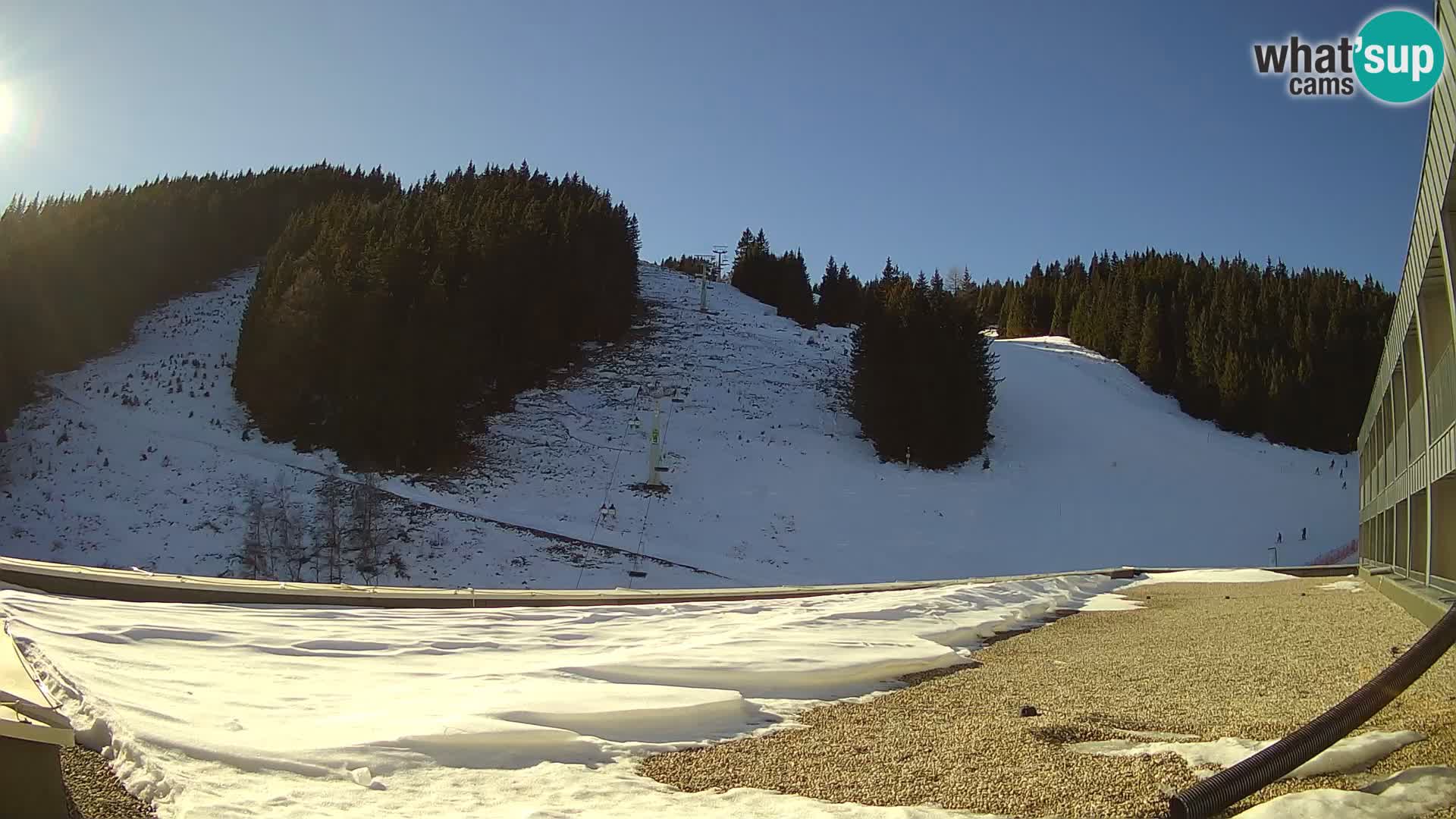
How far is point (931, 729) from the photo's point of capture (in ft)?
16.3

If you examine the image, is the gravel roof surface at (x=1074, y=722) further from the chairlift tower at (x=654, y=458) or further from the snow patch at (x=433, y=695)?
the chairlift tower at (x=654, y=458)

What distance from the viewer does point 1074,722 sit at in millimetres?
4867

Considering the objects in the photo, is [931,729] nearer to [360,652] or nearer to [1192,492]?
[360,652]

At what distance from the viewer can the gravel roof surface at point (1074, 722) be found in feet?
12.3

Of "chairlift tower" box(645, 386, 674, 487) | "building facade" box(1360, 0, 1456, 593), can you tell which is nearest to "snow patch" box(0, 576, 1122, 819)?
"building facade" box(1360, 0, 1456, 593)

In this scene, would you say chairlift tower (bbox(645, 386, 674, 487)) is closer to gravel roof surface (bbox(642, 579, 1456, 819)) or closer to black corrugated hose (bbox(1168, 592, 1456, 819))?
gravel roof surface (bbox(642, 579, 1456, 819))

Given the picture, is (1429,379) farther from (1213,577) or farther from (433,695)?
(1213,577)

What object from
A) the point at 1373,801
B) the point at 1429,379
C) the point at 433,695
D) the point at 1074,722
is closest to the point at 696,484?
the point at 1429,379

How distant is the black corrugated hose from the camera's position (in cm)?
313

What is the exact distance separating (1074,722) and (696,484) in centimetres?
2488

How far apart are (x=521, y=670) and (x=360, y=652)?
1485 mm

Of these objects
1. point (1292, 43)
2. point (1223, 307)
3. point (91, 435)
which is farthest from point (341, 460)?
point (1223, 307)

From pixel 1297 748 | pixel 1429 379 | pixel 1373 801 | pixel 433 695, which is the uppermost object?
pixel 1429 379

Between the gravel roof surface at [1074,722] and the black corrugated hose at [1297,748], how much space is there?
179 millimetres
